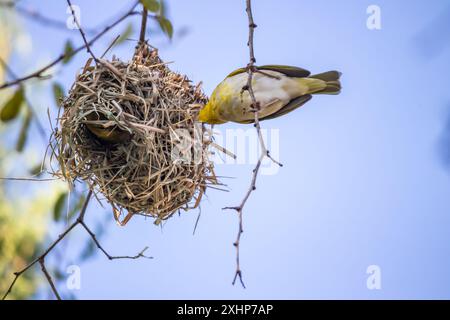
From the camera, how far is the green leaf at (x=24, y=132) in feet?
4.59

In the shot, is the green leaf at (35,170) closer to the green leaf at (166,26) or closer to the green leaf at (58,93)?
the green leaf at (58,93)

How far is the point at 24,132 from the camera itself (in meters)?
1.44

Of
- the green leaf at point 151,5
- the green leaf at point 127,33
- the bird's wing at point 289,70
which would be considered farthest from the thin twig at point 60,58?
the bird's wing at point 289,70

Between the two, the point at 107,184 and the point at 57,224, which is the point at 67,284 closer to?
the point at 57,224

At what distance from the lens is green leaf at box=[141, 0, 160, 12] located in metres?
1.28

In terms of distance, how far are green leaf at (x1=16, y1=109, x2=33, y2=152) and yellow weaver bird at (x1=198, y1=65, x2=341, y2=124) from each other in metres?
0.69

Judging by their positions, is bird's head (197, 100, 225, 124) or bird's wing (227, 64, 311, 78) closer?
bird's head (197, 100, 225, 124)

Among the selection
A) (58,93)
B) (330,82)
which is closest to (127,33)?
(58,93)

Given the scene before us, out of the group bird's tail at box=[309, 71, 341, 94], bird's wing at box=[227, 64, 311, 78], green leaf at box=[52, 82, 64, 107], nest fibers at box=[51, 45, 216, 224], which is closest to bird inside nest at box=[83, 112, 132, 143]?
nest fibers at box=[51, 45, 216, 224]

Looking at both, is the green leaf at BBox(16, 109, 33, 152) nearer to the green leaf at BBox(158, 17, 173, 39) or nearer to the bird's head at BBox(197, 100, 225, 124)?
the green leaf at BBox(158, 17, 173, 39)

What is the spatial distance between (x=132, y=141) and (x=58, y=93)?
0.81 feet

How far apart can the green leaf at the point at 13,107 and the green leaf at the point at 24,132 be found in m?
0.03
